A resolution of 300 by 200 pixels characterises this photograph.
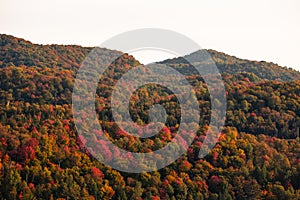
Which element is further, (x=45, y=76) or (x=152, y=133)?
(x=45, y=76)

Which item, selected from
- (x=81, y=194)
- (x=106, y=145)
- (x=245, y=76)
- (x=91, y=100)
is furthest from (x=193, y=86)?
(x=81, y=194)

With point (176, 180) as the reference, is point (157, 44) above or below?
above

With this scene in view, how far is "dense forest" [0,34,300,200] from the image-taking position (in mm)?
89688

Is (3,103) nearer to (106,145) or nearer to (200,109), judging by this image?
(106,145)

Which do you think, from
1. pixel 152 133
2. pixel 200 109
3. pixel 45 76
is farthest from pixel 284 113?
pixel 45 76

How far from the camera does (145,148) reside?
10444 centimetres

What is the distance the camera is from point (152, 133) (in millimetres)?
114125

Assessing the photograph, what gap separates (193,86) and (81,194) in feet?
256

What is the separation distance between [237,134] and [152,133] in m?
20.8

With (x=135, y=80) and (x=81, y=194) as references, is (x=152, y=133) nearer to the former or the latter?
(x=81, y=194)

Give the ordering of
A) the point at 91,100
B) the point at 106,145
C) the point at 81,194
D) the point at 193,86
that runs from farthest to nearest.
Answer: the point at 193,86, the point at 91,100, the point at 106,145, the point at 81,194

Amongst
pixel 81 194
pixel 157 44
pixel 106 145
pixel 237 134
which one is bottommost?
pixel 81 194

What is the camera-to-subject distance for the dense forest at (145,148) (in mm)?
89688

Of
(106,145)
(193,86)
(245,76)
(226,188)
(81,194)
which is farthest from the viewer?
(245,76)
